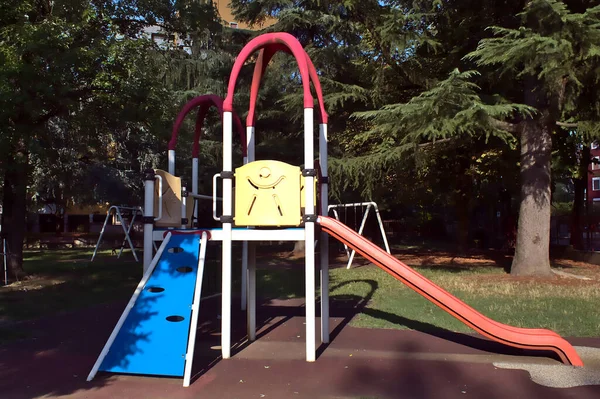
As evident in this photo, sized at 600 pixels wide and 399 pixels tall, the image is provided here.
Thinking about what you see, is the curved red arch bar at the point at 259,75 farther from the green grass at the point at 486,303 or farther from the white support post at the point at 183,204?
the green grass at the point at 486,303

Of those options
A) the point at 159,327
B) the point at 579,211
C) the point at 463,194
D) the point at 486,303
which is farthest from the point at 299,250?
the point at 159,327

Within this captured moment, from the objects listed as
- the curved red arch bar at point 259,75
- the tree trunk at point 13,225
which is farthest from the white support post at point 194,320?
the tree trunk at point 13,225

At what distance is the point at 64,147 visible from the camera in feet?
59.7

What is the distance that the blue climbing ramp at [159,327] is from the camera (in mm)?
5738

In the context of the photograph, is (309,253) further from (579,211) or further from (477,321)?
(579,211)

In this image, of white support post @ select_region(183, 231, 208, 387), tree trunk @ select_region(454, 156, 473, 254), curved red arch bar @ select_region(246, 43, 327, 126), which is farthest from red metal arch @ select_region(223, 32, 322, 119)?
tree trunk @ select_region(454, 156, 473, 254)

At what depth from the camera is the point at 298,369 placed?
6133 mm

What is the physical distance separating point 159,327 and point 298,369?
1.58 metres

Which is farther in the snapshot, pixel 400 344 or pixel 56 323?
pixel 56 323

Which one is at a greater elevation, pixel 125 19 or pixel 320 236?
pixel 125 19

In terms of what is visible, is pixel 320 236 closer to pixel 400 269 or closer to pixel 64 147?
pixel 400 269

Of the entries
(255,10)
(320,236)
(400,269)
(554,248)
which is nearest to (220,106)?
(320,236)

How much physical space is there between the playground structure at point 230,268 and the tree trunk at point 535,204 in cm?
801

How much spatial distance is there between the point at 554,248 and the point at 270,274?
12.1 meters
